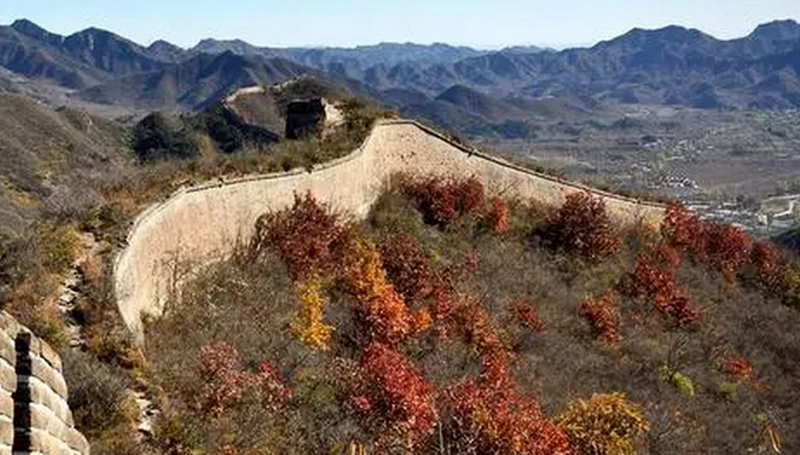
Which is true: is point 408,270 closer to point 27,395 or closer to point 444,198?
point 444,198

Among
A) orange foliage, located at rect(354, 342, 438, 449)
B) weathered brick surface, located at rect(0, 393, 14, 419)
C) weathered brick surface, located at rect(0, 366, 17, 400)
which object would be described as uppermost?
weathered brick surface, located at rect(0, 366, 17, 400)

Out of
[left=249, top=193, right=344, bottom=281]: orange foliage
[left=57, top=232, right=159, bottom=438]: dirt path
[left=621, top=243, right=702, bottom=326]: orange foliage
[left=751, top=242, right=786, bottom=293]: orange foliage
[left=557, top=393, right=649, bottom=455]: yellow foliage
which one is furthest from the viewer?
[left=751, top=242, right=786, bottom=293]: orange foliage

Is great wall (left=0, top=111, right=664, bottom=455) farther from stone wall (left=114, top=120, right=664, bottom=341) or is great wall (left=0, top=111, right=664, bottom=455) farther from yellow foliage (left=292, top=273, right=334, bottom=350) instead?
yellow foliage (left=292, top=273, right=334, bottom=350)

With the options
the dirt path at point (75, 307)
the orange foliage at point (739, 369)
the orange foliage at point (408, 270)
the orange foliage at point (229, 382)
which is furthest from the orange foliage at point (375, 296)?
the orange foliage at point (739, 369)

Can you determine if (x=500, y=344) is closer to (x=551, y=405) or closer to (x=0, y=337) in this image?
(x=551, y=405)

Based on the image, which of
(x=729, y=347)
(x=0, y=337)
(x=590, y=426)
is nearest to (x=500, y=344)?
(x=590, y=426)

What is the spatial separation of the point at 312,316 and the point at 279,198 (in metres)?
5.24

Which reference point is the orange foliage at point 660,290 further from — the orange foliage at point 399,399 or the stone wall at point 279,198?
the orange foliage at point 399,399

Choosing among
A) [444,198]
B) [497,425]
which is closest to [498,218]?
[444,198]

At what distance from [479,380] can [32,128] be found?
61.6 metres

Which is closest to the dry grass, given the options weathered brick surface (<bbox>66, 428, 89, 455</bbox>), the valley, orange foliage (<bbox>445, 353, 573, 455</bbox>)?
the valley

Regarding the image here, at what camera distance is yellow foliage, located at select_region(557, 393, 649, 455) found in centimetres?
2339

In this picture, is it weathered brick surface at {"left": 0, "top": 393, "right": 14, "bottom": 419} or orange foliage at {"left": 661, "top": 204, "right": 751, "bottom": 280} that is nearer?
weathered brick surface at {"left": 0, "top": 393, "right": 14, "bottom": 419}

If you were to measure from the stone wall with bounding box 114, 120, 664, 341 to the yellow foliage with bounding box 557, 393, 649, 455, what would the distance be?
10.1 metres
